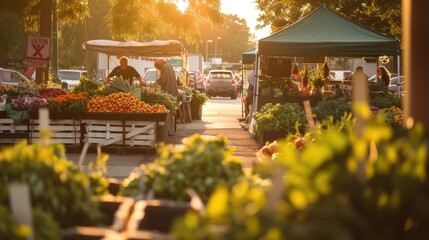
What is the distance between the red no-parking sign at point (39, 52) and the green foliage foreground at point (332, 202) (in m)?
17.4

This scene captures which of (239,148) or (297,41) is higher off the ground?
(297,41)

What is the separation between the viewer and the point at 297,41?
651 inches

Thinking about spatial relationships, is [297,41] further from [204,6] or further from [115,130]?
[204,6]

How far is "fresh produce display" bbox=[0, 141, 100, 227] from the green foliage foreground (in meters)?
0.81

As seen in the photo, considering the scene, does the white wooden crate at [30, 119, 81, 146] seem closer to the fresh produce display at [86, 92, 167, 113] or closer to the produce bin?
the produce bin

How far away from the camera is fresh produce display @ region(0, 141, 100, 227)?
126 inches

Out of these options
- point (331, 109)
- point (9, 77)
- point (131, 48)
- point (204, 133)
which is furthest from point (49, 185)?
point (9, 77)

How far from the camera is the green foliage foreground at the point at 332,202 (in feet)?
8.20

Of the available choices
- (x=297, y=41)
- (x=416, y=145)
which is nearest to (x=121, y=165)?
(x=297, y=41)

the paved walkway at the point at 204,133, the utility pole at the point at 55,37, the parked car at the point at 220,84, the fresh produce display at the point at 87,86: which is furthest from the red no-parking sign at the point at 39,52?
the parked car at the point at 220,84

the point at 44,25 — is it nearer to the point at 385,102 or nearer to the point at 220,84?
the point at 385,102

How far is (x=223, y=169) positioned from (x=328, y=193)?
1.43 metres

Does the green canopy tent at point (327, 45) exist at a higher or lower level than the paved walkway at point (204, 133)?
higher

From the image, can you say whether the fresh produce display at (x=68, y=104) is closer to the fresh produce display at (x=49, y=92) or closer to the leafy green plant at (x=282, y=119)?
the fresh produce display at (x=49, y=92)
